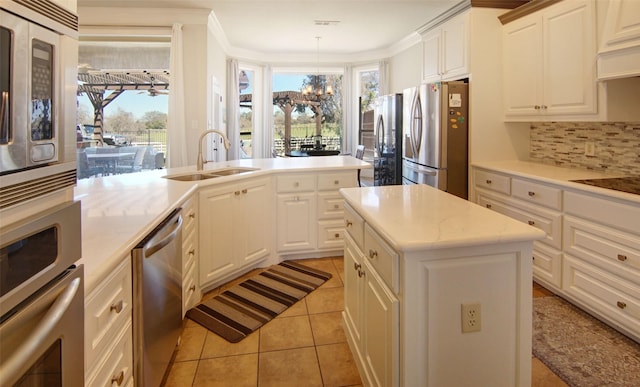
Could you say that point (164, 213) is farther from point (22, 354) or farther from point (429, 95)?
point (429, 95)

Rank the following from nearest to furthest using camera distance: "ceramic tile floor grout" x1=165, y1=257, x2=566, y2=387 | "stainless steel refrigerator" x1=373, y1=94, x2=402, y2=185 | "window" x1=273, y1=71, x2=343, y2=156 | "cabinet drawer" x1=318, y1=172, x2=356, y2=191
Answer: "ceramic tile floor grout" x1=165, y1=257, x2=566, y2=387, "cabinet drawer" x1=318, y1=172, x2=356, y2=191, "stainless steel refrigerator" x1=373, y1=94, x2=402, y2=185, "window" x1=273, y1=71, x2=343, y2=156

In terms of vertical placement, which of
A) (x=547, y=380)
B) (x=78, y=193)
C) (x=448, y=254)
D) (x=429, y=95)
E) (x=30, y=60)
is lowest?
(x=547, y=380)

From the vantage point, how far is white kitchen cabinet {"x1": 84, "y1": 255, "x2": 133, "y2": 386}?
3.57 feet

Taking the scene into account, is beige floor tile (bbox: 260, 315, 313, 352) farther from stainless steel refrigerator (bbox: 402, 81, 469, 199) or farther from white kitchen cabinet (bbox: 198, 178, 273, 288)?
stainless steel refrigerator (bbox: 402, 81, 469, 199)

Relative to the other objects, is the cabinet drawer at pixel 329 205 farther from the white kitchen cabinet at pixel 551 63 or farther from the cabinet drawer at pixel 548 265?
the white kitchen cabinet at pixel 551 63

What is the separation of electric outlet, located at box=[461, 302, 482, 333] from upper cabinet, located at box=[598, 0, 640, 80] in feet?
6.68

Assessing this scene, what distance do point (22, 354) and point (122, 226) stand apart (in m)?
1.04

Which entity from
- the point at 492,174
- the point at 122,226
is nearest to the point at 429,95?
the point at 492,174

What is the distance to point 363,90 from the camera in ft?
23.6

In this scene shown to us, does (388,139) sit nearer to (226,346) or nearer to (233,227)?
(233,227)

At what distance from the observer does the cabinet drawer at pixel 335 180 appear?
3537 mm

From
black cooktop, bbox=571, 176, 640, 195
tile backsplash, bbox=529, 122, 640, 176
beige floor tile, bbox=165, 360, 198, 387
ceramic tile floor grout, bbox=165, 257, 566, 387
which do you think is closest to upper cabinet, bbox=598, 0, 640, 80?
tile backsplash, bbox=529, 122, 640, 176

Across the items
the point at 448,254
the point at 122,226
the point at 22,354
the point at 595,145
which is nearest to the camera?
the point at 22,354

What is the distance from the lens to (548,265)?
284 centimetres
